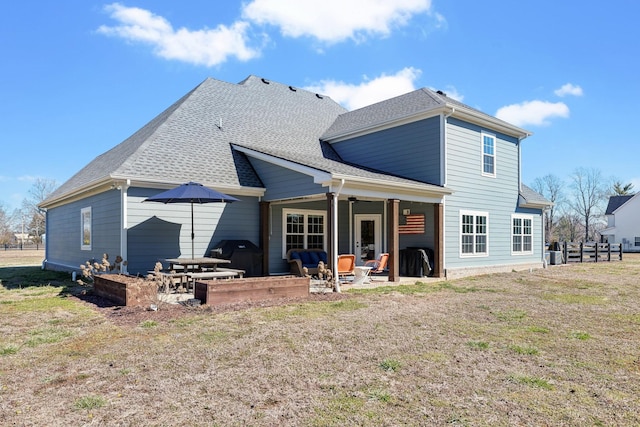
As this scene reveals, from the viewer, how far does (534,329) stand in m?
6.14

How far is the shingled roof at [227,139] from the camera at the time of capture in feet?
38.1

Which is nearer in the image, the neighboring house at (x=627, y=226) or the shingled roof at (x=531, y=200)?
the shingled roof at (x=531, y=200)

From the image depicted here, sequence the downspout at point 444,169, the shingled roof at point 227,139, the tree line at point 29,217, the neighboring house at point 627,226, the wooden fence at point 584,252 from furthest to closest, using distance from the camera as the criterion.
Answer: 1. the tree line at point 29,217
2. the neighboring house at point 627,226
3. the wooden fence at point 584,252
4. the downspout at point 444,169
5. the shingled roof at point 227,139

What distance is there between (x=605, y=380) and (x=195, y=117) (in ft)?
42.2

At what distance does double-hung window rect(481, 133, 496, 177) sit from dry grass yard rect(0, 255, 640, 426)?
757cm

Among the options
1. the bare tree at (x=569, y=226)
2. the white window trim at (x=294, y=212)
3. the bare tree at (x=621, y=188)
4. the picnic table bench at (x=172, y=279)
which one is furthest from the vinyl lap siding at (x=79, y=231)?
the bare tree at (x=621, y=188)

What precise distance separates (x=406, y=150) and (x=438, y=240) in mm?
3262

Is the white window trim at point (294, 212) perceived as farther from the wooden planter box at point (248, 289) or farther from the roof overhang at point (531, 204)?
the roof overhang at point (531, 204)

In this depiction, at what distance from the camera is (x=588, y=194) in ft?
189

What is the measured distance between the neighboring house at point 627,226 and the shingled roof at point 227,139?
3767 cm

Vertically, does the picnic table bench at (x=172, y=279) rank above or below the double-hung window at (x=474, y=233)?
below

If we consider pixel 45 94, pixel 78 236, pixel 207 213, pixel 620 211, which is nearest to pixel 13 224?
pixel 45 94

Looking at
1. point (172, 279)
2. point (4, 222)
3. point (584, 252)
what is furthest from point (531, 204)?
point (4, 222)

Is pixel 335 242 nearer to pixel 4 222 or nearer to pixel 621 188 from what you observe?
pixel 621 188
